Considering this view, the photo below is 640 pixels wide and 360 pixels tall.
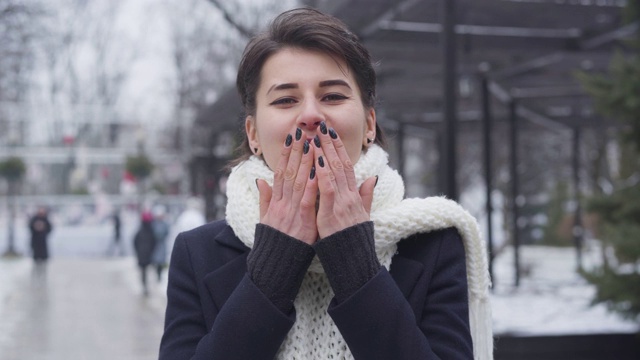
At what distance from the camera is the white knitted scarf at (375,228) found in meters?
1.87

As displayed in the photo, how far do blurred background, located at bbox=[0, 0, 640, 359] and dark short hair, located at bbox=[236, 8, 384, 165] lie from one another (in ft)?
1.00

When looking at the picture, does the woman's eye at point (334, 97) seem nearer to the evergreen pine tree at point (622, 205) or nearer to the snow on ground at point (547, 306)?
the evergreen pine tree at point (622, 205)

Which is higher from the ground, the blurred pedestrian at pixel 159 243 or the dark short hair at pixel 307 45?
the dark short hair at pixel 307 45

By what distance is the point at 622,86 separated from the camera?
643 cm

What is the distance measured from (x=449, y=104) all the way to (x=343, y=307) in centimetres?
491

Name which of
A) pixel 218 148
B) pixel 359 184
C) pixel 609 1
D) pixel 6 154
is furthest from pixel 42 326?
pixel 6 154

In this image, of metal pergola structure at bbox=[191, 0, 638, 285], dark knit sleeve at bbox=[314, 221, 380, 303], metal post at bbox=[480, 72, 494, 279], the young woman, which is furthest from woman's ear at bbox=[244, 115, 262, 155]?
metal post at bbox=[480, 72, 494, 279]

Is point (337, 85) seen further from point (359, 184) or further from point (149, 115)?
point (149, 115)

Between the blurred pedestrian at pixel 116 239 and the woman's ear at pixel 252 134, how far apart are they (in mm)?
25731

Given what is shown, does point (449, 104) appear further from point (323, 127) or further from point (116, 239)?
point (116, 239)

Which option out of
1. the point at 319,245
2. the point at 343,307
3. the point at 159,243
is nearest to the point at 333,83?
the point at 319,245

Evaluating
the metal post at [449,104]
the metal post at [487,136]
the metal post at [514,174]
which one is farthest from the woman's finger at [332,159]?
the metal post at [514,174]

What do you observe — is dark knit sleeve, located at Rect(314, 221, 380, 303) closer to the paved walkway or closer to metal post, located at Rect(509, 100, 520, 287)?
the paved walkway

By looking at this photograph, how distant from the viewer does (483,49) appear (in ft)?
29.8
